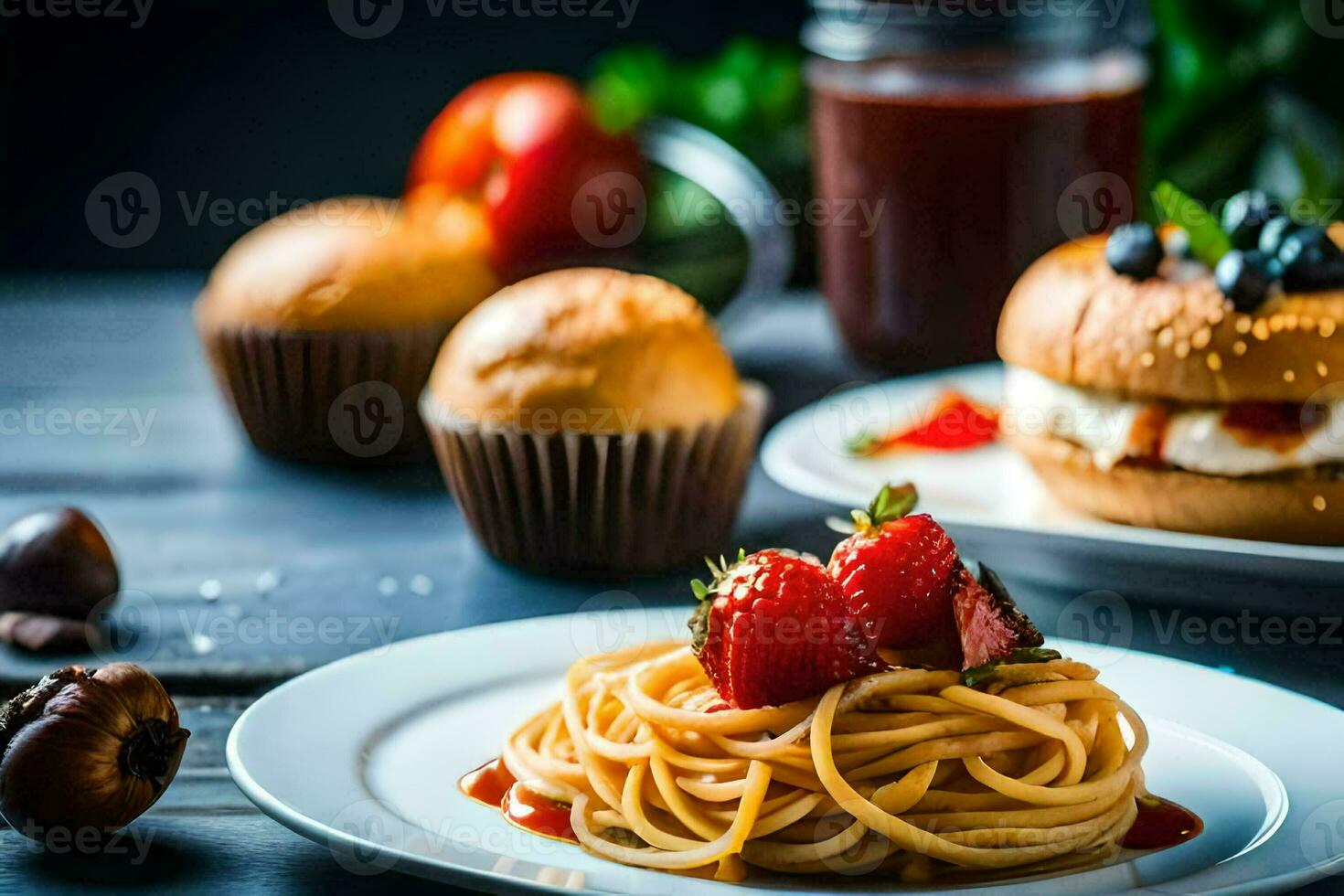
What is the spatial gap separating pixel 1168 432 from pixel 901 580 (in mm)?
790

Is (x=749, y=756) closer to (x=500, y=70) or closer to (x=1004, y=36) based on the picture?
(x=1004, y=36)

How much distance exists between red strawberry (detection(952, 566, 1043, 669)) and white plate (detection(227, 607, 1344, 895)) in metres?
0.18

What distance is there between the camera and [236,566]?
2246 millimetres

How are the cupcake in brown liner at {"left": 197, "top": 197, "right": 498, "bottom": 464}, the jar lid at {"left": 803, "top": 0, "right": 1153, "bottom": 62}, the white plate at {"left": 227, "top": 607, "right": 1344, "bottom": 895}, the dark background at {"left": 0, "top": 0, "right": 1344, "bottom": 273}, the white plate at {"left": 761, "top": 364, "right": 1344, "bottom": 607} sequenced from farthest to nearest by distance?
the dark background at {"left": 0, "top": 0, "right": 1344, "bottom": 273}, the jar lid at {"left": 803, "top": 0, "right": 1153, "bottom": 62}, the cupcake in brown liner at {"left": 197, "top": 197, "right": 498, "bottom": 464}, the white plate at {"left": 761, "top": 364, "right": 1344, "bottom": 607}, the white plate at {"left": 227, "top": 607, "right": 1344, "bottom": 895}

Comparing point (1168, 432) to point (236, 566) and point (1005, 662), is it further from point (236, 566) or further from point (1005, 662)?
point (236, 566)

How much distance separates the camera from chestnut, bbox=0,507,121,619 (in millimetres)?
1960

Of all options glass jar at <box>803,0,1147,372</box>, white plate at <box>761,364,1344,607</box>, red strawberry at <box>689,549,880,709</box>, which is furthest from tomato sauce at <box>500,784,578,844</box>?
glass jar at <box>803,0,1147,372</box>

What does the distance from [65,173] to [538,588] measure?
2.84 meters

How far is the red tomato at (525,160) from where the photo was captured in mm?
2875

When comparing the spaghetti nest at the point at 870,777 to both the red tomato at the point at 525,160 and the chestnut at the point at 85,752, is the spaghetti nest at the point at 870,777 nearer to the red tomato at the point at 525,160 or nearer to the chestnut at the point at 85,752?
the chestnut at the point at 85,752

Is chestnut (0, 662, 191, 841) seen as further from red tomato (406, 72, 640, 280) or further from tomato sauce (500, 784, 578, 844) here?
red tomato (406, 72, 640, 280)

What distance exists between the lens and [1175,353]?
2.00 meters

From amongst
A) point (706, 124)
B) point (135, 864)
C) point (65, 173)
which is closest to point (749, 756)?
point (135, 864)

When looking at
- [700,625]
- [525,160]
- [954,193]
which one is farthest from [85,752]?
[954,193]
